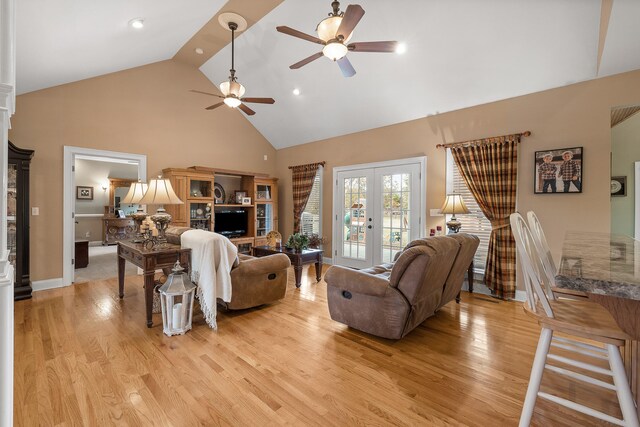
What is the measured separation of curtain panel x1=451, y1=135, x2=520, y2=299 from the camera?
3.79 m

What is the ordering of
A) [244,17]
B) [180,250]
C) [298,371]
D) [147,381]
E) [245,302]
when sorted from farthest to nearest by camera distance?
[244,17] → [245,302] → [180,250] → [298,371] → [147,381]

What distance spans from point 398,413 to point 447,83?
392cm

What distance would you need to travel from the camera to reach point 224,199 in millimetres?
6273

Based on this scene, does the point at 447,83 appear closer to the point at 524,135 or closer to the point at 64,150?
the point at 524,135

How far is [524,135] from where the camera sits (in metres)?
3.71

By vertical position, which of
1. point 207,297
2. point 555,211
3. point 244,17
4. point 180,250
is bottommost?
point 207,297

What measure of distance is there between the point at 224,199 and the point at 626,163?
272 inches

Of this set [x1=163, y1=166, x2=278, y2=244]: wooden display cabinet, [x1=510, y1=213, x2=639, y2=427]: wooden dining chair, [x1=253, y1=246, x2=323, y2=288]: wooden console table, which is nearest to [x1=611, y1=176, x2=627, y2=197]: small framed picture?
[x1=510, y1=213, x2=639, y2=427]: wooden dining chair

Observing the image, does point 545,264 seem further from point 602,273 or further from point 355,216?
point 355,216

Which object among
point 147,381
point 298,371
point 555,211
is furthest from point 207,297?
point 555,211

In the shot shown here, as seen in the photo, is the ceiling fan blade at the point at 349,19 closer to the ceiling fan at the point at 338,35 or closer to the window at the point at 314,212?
the ceiling fan at the point at 338,35

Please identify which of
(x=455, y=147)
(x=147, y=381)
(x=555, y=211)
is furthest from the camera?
(x=455, y=147)

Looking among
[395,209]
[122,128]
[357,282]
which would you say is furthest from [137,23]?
[395,209]

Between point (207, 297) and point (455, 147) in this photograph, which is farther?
point (455, 147)
